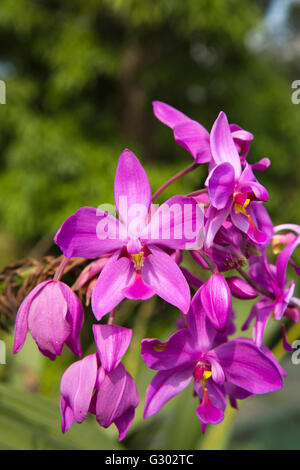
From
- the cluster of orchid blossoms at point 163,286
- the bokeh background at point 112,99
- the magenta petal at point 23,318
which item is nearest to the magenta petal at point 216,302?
the cluster of orchid blossoms at point 163,286

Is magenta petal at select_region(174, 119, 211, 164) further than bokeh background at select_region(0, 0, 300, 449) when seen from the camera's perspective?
No

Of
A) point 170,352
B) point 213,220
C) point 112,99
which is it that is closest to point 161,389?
point 170,352

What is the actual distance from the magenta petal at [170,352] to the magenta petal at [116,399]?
0.02m

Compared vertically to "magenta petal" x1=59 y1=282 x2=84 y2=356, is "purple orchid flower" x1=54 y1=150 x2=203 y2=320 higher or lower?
higher

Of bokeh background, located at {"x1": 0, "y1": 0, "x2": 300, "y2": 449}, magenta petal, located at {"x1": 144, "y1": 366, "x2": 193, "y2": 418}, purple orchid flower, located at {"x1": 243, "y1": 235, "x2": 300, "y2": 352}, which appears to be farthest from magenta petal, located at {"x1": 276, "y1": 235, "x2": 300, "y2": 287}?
bokeh background, located at {"x1": 0, "y1": 0, "x2": 300, "y2": 449}

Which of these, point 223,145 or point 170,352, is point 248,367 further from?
point 223,145

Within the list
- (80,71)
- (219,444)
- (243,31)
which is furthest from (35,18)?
(219,444)

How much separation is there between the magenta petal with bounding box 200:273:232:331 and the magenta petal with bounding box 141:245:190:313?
0.04 feet

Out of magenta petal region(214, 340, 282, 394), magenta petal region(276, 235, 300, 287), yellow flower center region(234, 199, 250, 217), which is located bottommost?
magenta petal region(214, 340, 282, 394)

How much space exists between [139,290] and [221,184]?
9 cm

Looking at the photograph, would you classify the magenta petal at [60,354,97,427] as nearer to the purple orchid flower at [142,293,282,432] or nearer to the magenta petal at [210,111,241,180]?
the purple orchid flower at [142,293,282,432]

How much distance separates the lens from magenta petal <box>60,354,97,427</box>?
305 mm
